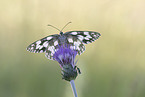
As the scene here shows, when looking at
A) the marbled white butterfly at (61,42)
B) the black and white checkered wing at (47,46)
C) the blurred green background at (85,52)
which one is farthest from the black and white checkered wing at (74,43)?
the blurred green background at (85,52)

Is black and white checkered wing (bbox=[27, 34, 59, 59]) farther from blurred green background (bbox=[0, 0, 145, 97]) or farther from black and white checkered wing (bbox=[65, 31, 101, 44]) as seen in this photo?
blurred green background (bbox=[0, 0, 145, 97])

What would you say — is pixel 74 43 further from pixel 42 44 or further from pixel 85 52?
pixel 85 52

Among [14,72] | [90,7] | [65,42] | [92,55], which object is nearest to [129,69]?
[92,55]

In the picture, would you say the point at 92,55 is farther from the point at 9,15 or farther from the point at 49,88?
the point at 9,15

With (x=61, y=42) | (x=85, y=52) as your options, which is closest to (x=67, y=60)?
(x=61, y=42)

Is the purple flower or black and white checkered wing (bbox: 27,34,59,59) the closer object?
the purple flower

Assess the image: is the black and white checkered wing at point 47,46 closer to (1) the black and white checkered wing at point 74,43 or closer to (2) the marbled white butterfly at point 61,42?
(2) the marbled white butterfly at point 61,42

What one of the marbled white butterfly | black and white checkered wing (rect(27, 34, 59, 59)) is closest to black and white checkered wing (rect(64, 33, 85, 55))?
the marbled white butterfly
